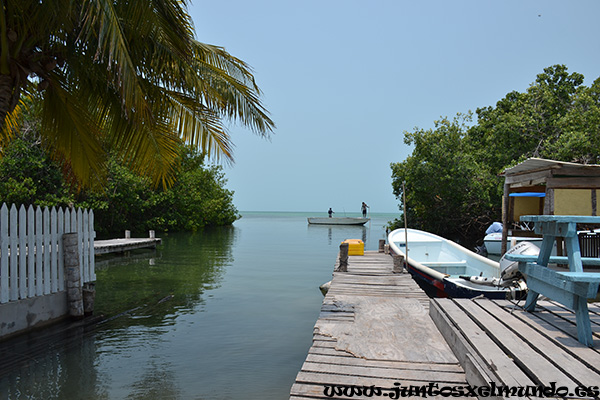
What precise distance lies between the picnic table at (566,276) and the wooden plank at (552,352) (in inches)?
11.7

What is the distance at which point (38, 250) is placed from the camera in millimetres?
7664

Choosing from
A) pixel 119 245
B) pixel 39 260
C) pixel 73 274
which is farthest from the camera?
pixel 119 245

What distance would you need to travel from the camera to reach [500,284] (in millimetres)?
8773

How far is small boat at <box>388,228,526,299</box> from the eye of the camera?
871 centimetres

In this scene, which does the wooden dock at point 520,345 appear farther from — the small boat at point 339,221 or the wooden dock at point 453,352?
the small boat at point 339,221

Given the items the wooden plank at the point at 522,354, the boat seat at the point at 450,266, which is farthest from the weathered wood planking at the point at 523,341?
the boat seat at the point at 450,266

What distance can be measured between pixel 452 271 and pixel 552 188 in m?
3.78

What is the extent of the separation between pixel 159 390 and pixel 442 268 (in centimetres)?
987

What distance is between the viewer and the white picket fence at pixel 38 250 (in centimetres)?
711

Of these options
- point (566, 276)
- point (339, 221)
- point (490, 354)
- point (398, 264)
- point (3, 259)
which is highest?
point (566, 276)

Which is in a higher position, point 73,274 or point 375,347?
point 73,274

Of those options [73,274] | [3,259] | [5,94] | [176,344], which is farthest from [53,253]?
[5,94]

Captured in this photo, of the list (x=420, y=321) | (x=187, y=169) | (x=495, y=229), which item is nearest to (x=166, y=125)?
(x=420, y=321)

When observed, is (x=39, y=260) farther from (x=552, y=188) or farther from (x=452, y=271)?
(x=552, y=188)
